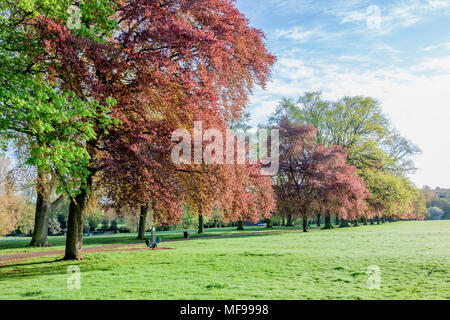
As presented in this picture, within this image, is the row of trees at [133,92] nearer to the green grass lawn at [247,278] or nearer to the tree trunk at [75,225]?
the tree trunk at [75,225]

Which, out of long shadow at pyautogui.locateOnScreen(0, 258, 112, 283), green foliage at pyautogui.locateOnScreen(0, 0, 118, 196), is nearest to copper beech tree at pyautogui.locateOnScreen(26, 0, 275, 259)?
green foliage at pyautogui.locateOnScreen(0, 0, 118, 196)

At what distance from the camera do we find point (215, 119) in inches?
504

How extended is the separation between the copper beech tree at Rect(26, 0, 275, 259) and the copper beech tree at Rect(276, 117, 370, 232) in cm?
2335

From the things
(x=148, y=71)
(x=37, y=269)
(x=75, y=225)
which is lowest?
(x=37, y=269)

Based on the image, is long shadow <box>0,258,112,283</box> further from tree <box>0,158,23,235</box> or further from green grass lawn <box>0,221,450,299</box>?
tree <box>0,158,23,235</box>

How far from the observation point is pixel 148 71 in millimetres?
12453

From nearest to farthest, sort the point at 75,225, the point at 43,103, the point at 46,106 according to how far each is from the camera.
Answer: the point at 46,106, the point at 43,103, the point at 75,225

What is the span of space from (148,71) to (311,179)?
27469 mm

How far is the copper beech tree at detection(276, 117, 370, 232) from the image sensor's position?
1410 inches

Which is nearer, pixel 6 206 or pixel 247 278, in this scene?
pixel 247 278

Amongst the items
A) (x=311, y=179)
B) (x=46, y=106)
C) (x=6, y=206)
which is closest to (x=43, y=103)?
(x=46, y=106)

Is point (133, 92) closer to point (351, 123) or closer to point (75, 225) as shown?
point (75, 225)

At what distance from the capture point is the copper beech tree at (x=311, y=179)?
35.8 m
